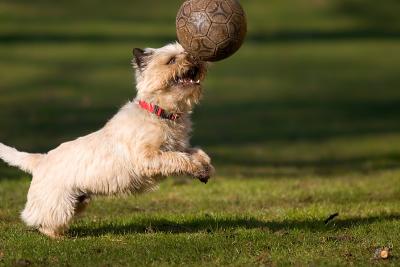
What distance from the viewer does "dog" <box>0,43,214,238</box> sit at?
9.55m

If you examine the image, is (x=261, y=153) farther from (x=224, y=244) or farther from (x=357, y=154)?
(x=224, y=244)

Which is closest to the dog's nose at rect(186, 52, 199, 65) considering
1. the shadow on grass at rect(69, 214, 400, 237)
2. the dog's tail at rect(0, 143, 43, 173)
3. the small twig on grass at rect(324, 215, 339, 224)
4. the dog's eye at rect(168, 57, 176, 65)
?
the dog's eye at rect(168, 57, 176, 65)

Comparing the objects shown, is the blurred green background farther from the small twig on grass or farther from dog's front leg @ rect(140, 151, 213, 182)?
dog's front leg @ rect(140, 151, 213, 182)

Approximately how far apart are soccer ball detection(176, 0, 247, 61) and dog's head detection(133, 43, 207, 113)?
5.8 inches

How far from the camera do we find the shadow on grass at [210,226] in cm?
1002

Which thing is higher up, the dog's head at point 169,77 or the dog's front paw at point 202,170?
the dog's head at point 169,77

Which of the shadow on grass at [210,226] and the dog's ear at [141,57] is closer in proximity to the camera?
the dog's ear at [141,57]

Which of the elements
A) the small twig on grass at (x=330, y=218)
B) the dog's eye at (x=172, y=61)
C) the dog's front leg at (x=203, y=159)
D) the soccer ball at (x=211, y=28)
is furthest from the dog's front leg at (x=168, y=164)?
the small twig on grass at (x=330, y=218)

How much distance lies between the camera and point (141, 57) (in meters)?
9.87

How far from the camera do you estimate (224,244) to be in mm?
9000

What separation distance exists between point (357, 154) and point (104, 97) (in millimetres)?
10038

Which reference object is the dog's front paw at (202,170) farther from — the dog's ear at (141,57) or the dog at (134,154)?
the dog's ear at (141,57)

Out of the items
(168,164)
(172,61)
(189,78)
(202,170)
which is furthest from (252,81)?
(168,164)

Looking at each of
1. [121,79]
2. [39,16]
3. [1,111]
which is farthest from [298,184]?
[39,16]
